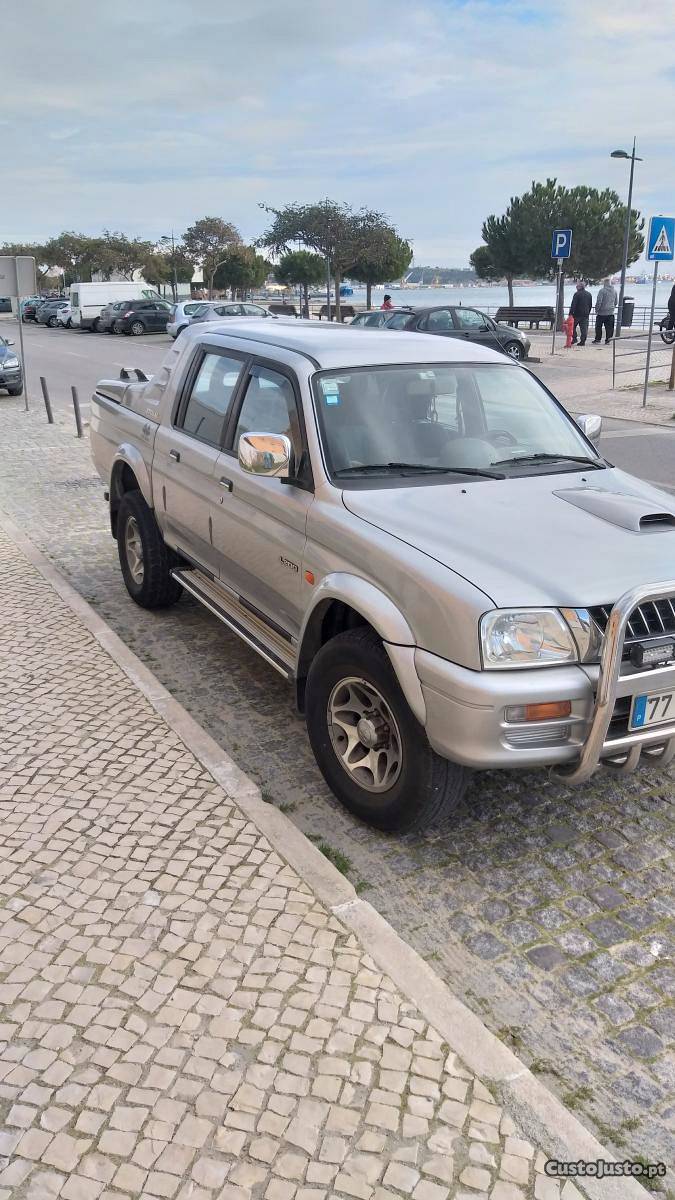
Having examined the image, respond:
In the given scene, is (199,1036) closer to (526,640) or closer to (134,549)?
(526,640)

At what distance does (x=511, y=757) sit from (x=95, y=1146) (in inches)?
68.1

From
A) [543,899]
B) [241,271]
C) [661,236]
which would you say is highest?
[241,271]

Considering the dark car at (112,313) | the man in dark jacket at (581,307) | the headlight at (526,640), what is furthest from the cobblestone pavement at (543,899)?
the dark car at (112,313)

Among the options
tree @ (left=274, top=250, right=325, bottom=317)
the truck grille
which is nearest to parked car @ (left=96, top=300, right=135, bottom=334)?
tree @ (left=274, top=250, right=325, bottom=317)

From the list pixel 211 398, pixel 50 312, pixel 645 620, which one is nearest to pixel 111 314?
pixel 50 312

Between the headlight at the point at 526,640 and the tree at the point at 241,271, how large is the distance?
60.3m

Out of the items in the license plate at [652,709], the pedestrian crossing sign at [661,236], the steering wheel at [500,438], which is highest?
the pedestrian crossing sign at [661,236]

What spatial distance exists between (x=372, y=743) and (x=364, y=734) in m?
0.05

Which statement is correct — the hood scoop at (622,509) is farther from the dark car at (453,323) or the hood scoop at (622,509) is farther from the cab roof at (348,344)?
the dark car at (453,323)

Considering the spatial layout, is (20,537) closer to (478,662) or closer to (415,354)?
(415,354)

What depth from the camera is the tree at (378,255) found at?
4466cm

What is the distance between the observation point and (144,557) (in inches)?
253

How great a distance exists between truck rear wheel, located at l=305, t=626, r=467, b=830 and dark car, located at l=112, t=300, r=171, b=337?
39.7m

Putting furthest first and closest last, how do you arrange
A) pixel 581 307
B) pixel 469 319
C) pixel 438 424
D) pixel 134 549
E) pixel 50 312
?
pixel 50 312 → pixel 581 307 → pixel 469 319 → pixel 134 549 → pixel 438 424
